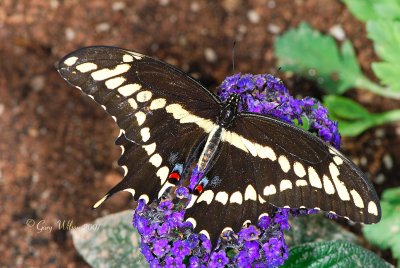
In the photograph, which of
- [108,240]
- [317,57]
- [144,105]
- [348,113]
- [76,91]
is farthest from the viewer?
[317,57]

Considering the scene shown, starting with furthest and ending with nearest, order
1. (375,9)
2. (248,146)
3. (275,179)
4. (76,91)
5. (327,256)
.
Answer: (76,91) → (375,9) → (327,256) → (248,146) → (275,179)

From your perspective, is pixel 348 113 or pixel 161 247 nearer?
pixel 161 247

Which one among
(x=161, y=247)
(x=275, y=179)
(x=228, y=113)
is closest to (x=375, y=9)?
(x=228, y=113)

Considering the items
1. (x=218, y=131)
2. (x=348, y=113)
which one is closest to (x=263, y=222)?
(x=218, y=131)

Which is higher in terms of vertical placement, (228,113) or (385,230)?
(228,113)

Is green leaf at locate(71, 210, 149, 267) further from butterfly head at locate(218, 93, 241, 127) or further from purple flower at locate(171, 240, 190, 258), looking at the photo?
butterfly head at locate(218, 93, 241, 127)

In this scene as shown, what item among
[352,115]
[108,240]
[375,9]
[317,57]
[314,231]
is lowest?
[108,240]

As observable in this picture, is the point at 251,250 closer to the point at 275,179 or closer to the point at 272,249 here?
the point at 272,249

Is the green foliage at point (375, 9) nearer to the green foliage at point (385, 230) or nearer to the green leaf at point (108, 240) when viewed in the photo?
the green foliage at point (385, 230)

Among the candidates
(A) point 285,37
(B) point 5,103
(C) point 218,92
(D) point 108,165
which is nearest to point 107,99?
(C) point 218,92
